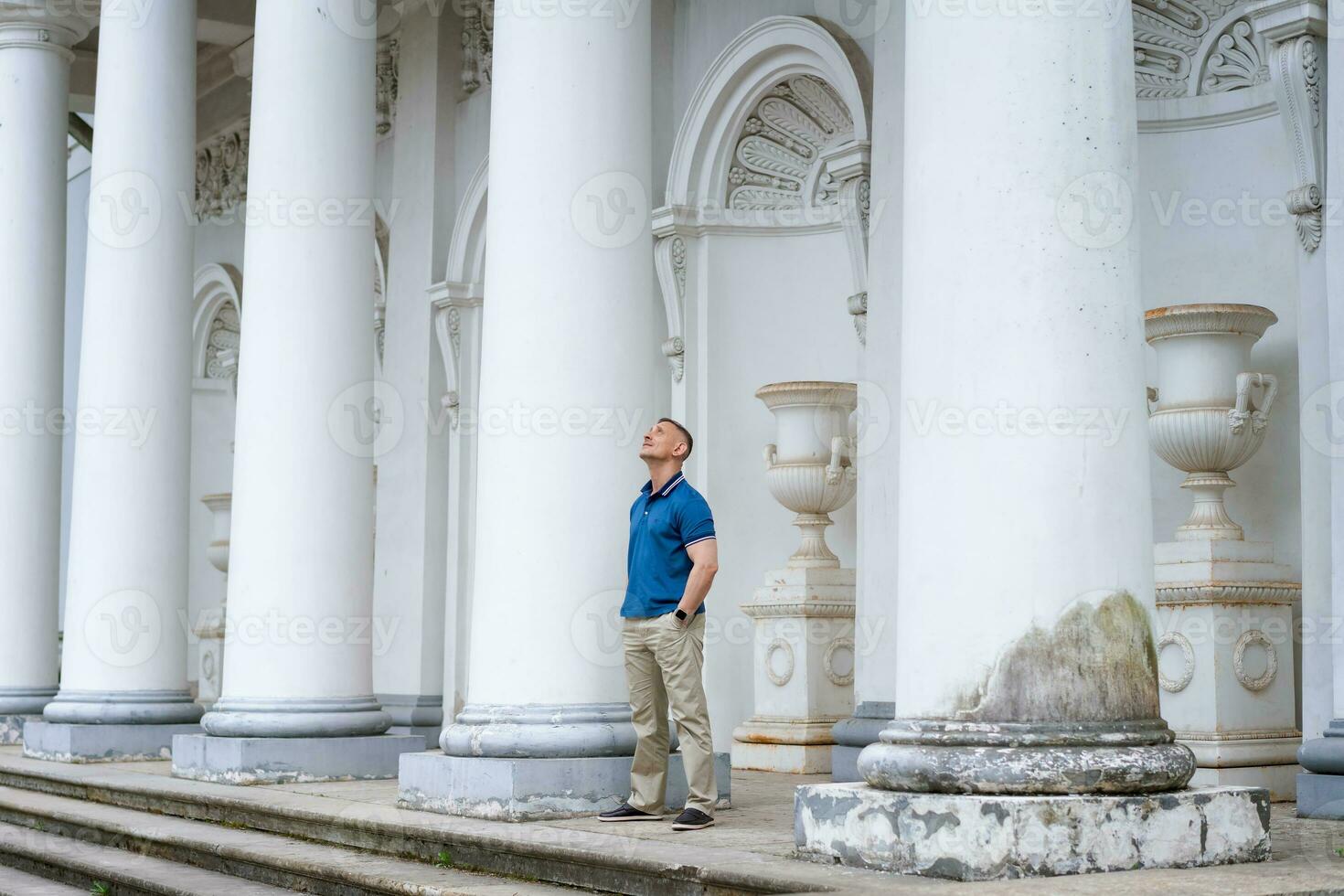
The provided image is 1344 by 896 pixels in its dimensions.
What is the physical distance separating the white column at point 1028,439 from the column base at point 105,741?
970cm

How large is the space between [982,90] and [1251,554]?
5.41 metres

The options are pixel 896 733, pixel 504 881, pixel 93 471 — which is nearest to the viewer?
pixel 896 733

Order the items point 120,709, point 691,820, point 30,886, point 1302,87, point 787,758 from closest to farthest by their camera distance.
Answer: point 691,820 → point 30,886 → point 1302,87 → point 787,758 → point 120,709

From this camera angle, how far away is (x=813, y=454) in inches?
559

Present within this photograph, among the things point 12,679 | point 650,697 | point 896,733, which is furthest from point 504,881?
point 12,679

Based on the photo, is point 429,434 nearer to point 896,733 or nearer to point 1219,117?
point 1219,117

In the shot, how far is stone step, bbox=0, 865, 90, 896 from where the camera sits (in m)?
9.59

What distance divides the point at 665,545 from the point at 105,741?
800cm

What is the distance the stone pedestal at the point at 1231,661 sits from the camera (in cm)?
1053

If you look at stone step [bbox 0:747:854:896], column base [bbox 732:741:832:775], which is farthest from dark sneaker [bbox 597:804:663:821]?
column base [bbox 732:741:832:775]

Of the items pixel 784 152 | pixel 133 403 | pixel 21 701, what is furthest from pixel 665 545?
pixel 21 701

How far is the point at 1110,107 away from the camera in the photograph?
6680 millimetres

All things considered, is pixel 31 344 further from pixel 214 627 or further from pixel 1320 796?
pixel 1320 796

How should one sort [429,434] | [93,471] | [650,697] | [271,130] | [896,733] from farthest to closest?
[429,434]
[93,471]
[271,130]
[650,697]
[896,733]
